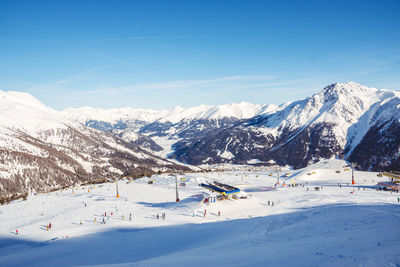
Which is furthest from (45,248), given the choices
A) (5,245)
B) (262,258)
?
(262,258)

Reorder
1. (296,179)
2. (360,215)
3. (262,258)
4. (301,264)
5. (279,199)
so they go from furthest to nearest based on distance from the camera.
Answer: (296,179), (279,199), (360,215), (262,258), (301,264)

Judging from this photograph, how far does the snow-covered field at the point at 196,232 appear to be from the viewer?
61.5ft

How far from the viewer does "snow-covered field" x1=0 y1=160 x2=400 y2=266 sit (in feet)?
61.5

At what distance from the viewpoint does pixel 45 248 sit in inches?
1168

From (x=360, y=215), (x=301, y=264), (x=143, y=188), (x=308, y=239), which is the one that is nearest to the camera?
(x=301, y=264)

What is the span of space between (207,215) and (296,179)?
55.1 meters

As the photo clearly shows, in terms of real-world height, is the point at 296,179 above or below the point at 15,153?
below

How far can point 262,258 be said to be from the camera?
1817 cm

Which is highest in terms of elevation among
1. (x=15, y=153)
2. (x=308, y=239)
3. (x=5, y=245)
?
(x=15, y=153)

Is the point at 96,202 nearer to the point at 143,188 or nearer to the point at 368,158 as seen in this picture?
the point at 143,188

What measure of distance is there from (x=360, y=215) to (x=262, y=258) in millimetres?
17500

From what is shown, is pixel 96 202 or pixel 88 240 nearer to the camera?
pixel 88 240

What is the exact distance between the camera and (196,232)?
103 feet

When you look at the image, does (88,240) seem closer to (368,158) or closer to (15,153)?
(15,153)
